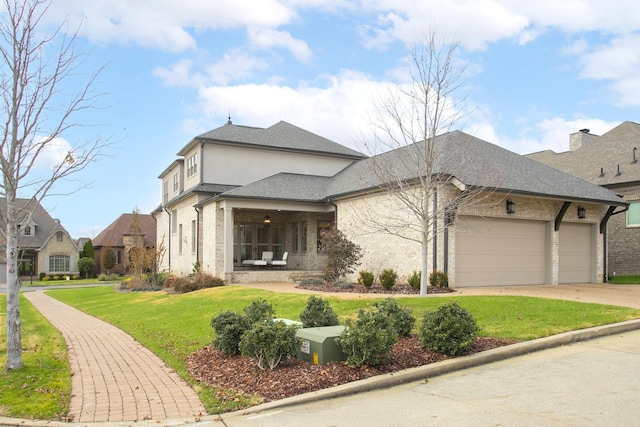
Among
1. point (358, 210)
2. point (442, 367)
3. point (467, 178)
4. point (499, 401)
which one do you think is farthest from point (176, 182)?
point (499, 401)

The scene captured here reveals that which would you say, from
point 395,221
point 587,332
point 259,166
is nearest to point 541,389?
point 587,332

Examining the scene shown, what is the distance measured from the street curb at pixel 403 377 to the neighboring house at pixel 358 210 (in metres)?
7.28

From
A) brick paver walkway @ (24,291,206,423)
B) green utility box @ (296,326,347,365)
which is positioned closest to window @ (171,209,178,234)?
brick paver walkway @ (24,291,206,423)

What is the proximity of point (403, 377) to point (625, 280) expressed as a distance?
18229 millimetres

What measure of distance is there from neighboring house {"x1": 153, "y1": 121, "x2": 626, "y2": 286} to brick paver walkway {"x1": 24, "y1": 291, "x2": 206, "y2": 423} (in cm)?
996

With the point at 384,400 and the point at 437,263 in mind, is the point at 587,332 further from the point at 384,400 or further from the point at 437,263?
the point at 437,263

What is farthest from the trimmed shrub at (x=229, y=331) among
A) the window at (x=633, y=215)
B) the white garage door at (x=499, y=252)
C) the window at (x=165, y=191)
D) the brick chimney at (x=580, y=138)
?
the brick chimney at (x=580, y=138)

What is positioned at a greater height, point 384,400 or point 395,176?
point 395,176

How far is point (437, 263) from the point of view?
52.6 ft

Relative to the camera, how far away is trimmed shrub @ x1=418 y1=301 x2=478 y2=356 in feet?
24.2

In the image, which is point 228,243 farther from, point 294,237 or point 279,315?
point 279,315

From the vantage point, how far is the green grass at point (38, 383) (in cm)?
583

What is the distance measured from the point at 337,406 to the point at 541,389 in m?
2.46

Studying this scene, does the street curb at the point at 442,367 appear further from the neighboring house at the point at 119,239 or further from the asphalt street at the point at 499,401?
the neighboring house at the point at 119,239
